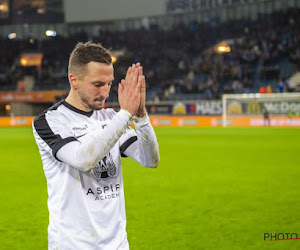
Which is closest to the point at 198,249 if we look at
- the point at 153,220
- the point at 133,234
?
the point at 133,234

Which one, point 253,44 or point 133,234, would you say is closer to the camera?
point 133,234

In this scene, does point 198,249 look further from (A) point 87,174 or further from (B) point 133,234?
(A) point 87,174

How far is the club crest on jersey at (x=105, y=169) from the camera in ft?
8.52

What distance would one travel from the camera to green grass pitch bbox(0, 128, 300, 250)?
531 cm

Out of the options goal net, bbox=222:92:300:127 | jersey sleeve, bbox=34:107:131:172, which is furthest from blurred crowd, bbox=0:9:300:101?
jersey sleeve, bbox=34:107:131:172

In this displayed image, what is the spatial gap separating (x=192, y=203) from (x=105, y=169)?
4843 mm

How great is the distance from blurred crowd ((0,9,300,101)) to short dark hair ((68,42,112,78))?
30203 millimetres

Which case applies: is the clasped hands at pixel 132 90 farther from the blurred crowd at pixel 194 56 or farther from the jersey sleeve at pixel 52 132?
the blurred crowd at pixel 194 56

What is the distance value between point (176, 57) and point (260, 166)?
31.7 meters

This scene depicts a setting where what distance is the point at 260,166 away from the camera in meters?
11.7

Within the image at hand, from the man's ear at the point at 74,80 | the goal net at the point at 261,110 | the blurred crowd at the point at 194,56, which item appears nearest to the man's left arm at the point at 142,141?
the man's ear at the point at 74,80

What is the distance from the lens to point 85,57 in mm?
2580

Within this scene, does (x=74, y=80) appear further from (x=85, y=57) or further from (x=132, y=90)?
(x=132, y=90)

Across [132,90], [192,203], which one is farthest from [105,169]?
[192,203]
